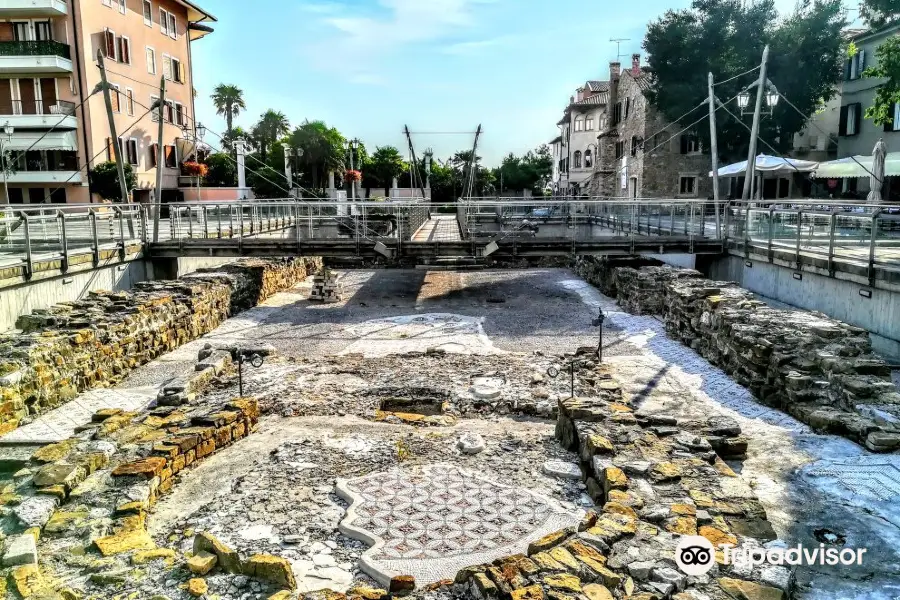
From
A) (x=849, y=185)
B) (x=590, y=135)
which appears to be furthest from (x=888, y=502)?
(x=590, y=135)

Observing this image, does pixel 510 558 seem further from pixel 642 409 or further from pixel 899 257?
pixel 899 257

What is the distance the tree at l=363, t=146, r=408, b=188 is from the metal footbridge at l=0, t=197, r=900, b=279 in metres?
41.5

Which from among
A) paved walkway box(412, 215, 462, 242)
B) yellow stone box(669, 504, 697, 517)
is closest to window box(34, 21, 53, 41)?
paved walkway box(412, 215, 462, 242)

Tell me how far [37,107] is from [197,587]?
37.2m

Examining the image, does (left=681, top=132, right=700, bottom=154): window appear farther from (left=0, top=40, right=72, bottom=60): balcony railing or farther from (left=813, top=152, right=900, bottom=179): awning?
(left=0, top=40, right=72, bottom=60): balcony railing

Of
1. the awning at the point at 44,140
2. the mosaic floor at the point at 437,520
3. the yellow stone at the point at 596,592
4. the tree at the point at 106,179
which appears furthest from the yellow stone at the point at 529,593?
the awning at the point at 44,140

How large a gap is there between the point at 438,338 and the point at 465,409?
575 cm

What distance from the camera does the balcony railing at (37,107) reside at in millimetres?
34844

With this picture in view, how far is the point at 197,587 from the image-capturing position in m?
5.32

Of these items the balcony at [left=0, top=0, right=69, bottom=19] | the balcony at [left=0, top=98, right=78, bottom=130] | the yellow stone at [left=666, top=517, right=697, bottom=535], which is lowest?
the yellow stone at [left=666, top=517, right=697, bottom=535]

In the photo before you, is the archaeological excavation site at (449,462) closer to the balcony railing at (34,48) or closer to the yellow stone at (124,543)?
the yellow stone at (124,543)

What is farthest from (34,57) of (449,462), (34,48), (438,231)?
(449,462)

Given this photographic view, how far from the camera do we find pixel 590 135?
59312 millimetres

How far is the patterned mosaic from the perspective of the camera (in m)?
6.91
